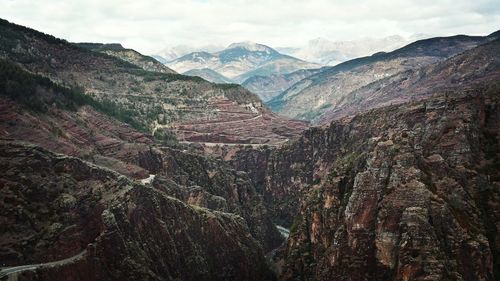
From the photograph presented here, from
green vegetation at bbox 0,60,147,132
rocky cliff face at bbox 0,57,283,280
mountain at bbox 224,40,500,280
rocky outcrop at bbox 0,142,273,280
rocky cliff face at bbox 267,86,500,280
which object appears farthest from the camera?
green vegetation at bbox 0,60,147,132

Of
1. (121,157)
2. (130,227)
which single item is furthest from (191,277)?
(121,157)

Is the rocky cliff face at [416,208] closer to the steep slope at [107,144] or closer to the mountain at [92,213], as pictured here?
the mountain at [92,213]

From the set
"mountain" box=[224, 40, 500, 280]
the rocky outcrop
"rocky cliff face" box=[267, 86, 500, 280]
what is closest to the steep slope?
the rocky outcrop

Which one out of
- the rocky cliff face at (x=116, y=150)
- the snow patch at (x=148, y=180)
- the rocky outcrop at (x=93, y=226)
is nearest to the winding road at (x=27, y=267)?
the rocky outcrop at (x=93, y=226)

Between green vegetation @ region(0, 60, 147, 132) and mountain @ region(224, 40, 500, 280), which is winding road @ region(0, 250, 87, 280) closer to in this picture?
mountain @ region(224, 40, 500, 280)

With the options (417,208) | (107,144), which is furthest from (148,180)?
(417,208)

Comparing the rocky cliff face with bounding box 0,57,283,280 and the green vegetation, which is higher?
the green vegetation

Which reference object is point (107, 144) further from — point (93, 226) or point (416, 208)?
point (416, 208)

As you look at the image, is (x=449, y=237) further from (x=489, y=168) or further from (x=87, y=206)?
(x=87, y=206)
